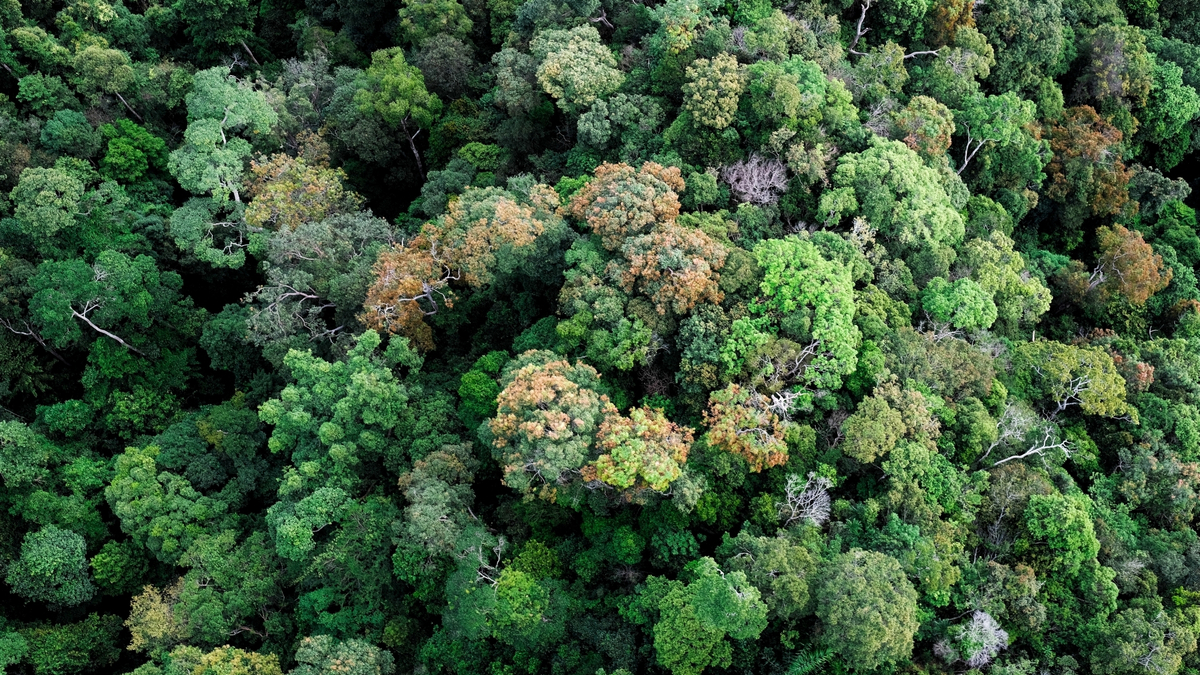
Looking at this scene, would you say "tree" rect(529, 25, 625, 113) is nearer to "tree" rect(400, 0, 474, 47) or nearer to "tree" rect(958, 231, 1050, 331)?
"tree" rect(400, 0, 474, 47)

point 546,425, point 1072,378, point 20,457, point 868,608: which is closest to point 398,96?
point 546,425

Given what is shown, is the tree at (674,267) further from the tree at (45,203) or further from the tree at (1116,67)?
the tree at (45,203)

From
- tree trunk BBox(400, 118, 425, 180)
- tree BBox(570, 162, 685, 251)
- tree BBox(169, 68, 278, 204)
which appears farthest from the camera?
tree trunk BBox(400, 118, 425, 180)

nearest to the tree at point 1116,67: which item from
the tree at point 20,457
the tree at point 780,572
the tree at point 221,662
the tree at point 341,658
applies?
the tree at point 780,572

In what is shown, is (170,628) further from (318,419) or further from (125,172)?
(125,172)

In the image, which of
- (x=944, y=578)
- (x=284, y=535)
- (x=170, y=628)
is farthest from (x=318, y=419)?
(x=944, y=578)

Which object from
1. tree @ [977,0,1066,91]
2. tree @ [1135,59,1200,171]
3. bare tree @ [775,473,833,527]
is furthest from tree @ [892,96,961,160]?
bare tree @ [775,473,833,527]

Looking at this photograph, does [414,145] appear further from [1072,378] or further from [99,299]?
[1072,378]
